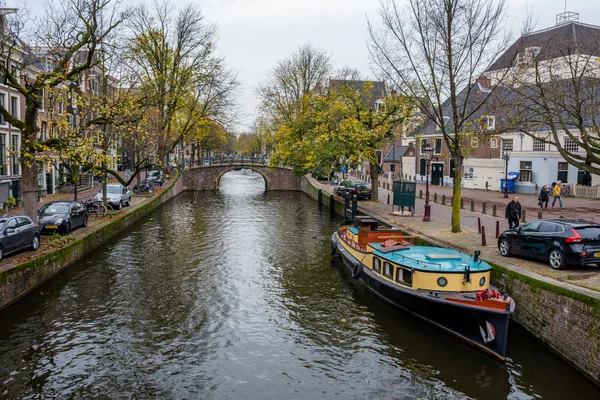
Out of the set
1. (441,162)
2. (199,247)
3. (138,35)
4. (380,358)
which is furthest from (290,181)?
(380,358)

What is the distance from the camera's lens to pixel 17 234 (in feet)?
57.4

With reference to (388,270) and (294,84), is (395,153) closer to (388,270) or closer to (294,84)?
(294,84)

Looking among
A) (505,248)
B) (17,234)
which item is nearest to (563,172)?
(505,248)

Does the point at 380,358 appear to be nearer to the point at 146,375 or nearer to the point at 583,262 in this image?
the point at 146,375

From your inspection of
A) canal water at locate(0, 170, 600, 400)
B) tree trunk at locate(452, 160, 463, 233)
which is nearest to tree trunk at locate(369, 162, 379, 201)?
tree trunk at locate(452, 160, 463, 233)

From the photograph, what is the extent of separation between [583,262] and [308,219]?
23.5 meters

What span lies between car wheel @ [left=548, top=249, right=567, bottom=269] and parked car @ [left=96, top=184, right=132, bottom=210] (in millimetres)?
27619

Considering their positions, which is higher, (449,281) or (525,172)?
(525,172)

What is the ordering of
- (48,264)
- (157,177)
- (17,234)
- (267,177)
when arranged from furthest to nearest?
(267,177), (157,177), (48,264), (17,234)

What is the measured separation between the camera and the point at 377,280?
17141 mm

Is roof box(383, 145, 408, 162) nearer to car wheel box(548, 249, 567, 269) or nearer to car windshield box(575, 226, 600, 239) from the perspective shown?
car wheel box(548, 249, 567, 269)

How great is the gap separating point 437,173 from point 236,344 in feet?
161

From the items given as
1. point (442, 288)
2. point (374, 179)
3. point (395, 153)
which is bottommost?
point (442, 288)

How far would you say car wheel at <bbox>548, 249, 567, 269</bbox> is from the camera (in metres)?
15.0
